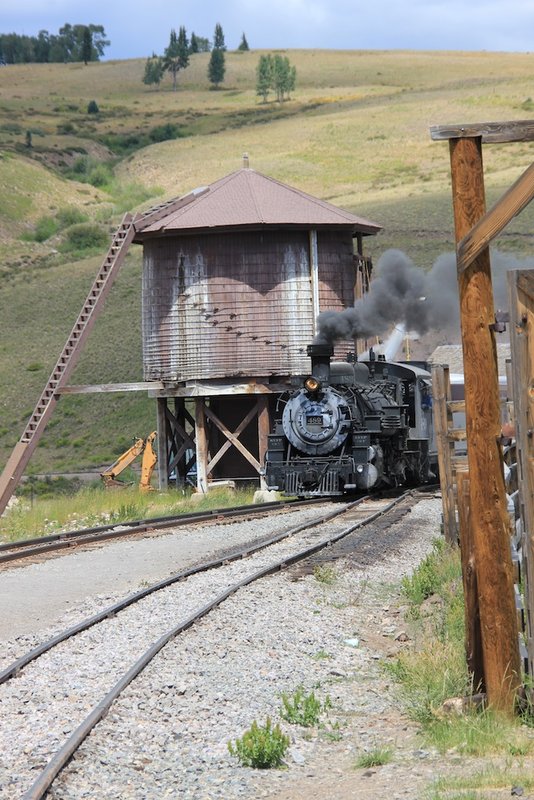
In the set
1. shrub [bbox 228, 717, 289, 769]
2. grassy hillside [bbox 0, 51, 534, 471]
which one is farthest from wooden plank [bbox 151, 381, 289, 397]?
shrub [bbox 228, 717, 289, 769]

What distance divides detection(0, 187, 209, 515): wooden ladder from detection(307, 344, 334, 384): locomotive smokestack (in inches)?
292

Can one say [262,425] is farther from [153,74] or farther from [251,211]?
[153,74]

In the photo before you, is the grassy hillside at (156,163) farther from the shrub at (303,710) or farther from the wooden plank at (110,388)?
the shrub at (303,710)

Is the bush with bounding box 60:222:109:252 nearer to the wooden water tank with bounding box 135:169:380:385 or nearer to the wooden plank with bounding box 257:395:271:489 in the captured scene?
the wooden water tank with bounding box 135:169:380:385

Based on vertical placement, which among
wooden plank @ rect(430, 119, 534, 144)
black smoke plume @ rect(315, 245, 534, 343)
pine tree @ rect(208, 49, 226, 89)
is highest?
pine tree @ rect(208, 49, 226, 89)

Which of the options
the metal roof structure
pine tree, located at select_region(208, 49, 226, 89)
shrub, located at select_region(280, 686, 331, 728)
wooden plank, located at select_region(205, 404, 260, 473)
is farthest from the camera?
pine tree, located at select_region(208, 49, 226, 89)

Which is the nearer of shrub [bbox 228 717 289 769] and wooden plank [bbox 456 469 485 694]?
shrub [bbox 228 717 289 769]

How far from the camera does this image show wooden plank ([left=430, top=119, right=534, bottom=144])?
9.00m

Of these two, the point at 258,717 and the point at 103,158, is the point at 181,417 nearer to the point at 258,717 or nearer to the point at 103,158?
the point at 258,717

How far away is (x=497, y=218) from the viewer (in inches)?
338

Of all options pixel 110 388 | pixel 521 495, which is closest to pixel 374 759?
pixel 521 495

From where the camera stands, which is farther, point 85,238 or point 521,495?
point 85,238

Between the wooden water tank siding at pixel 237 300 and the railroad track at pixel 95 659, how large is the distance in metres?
16.0

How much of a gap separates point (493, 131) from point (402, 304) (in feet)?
67.4
